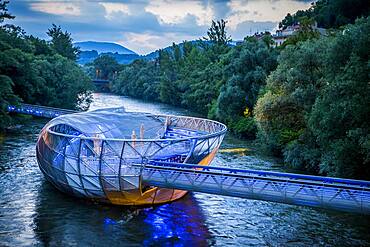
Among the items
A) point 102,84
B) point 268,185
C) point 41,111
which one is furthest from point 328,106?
point 102,84

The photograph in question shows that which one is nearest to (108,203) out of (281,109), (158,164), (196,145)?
(158,164)

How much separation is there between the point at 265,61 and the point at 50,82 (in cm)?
3231

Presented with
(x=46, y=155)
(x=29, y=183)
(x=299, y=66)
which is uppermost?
(x=299, y=66)

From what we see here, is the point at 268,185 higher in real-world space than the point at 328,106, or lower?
lower

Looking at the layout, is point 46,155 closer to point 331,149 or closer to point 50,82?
point 331,149

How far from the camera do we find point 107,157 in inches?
882

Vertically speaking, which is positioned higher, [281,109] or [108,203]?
[281,109]

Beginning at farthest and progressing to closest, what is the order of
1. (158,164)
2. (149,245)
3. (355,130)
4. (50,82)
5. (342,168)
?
(50,82), (342,168), (355,130), (158,164), (149,245)

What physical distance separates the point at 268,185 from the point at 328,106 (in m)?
9.51

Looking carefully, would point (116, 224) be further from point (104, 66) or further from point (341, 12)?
point (104, 66)

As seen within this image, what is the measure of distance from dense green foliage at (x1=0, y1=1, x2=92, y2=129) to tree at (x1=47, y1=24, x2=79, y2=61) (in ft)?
93.0

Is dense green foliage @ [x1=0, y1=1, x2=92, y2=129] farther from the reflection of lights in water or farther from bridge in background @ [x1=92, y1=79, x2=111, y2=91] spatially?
bridge in background @ [x1=92, y1=79, x2=111, y2=91]

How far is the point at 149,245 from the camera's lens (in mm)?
19094

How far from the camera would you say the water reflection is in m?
19.6
